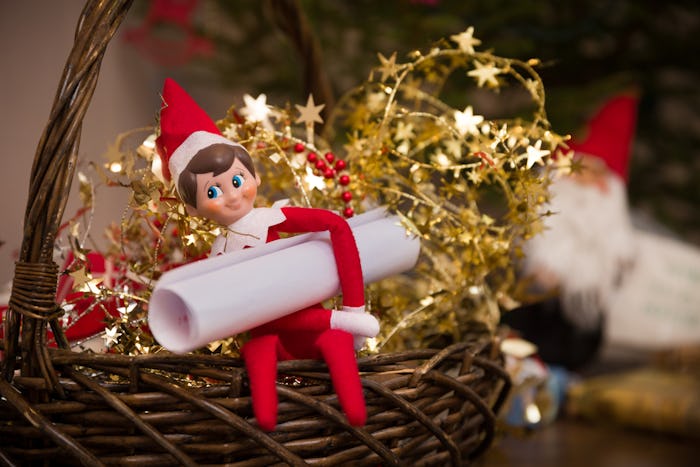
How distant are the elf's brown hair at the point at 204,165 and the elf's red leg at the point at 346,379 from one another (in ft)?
0.46

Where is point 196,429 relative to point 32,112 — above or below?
below

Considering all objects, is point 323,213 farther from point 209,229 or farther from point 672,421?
point 672,421

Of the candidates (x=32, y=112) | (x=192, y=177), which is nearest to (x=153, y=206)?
(x=192, y=177)

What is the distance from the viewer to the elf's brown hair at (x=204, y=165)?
450 mm

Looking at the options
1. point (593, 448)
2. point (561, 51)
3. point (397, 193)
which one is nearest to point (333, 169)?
point (397, 193)

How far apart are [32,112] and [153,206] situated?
0.71 m

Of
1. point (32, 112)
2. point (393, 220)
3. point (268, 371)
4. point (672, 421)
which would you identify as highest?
point (32, 112)

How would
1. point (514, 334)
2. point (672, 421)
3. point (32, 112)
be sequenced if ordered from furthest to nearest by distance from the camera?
point (32, 112)
point (672, 421)
point (514, 334)

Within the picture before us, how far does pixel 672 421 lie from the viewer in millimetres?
919

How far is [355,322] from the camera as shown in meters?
0.44

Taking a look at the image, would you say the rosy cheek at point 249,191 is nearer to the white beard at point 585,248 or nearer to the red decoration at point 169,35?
the white beard at point 585,248

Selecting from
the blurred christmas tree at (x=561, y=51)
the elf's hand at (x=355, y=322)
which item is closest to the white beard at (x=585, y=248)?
the blurred christmas tree at (x=561, y=51)

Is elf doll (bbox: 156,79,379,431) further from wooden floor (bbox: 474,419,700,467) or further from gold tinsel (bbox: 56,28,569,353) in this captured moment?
wooden floor (bbox: 474,419,700,467)

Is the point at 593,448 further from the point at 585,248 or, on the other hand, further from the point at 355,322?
the point at 355,322
